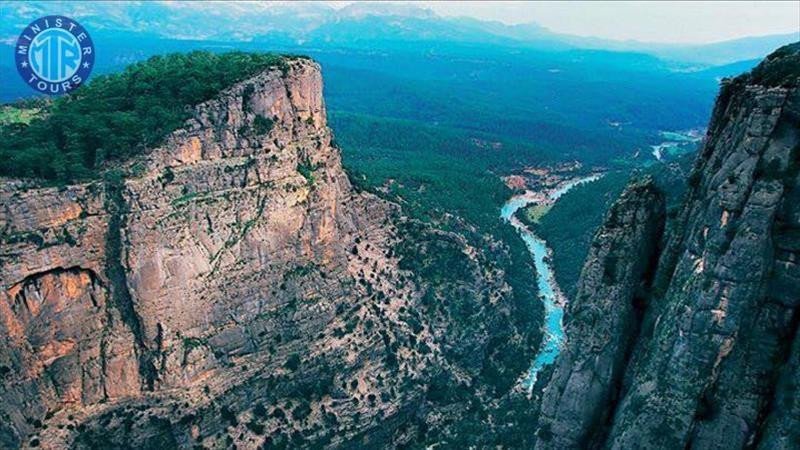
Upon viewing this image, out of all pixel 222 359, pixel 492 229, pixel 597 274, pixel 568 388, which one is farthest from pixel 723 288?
pixel 492 229

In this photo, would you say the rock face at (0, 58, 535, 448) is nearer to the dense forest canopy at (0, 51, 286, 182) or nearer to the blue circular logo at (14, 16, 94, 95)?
the dense forest canopy at (0, 51, 286, 182)

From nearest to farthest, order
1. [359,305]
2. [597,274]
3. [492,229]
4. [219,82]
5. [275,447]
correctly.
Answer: [597,274], [275,447], [219,82], [359,305], [492,229]

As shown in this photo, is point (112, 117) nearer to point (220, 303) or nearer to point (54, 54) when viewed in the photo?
point (54, 54)

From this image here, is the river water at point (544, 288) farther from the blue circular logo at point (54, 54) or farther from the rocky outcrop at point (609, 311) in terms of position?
the blue circular logo at point (54, 54)

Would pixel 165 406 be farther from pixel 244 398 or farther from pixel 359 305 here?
pixel 359 305

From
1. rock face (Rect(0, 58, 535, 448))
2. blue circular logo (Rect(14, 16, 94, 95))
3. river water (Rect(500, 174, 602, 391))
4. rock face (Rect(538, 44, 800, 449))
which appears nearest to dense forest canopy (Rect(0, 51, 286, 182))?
rock face (Rect(0, 58, 535, 448))

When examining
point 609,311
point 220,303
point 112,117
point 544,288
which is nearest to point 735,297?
point 609,311
